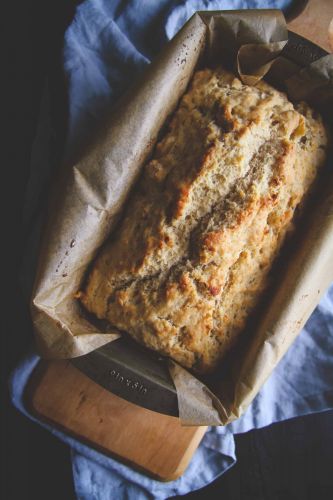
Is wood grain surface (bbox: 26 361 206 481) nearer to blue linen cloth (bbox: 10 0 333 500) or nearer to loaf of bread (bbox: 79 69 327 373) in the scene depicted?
blue linen cloth (bbox: 10 0 333 500)

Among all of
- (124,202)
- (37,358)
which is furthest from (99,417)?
(124,202)

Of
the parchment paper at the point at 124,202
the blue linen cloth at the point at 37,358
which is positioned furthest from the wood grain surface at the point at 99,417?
the parchment paper at the point at 124,202

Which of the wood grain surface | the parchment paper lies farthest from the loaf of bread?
the wood grain surface

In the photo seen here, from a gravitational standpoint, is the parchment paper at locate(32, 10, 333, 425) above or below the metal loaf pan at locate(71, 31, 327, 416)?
above

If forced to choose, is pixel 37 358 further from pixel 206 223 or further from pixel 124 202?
pixel 206 223

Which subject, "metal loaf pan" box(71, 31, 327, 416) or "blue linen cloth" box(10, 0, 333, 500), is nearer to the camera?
"metal loaf pan" box(71, 31, 327, 416)

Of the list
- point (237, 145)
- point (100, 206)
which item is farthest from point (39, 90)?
point (237, 145)

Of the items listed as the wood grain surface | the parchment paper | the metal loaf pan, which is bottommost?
the wood grain surface
